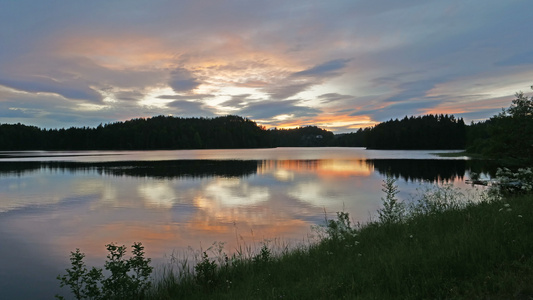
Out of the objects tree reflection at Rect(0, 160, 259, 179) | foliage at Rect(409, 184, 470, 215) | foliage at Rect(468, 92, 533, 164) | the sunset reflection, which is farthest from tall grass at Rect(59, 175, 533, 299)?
tree reflection at Rect(0, 160, 259, 179)

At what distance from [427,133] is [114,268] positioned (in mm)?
195519

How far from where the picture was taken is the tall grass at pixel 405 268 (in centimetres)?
560

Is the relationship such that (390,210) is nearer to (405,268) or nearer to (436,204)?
(436,204)

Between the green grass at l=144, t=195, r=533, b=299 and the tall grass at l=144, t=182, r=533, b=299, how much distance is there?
1 centimetres

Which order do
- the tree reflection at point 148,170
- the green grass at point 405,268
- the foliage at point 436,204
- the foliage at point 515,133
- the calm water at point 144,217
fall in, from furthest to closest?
the tree reflection at point 148,170
the foliage at point 515,133
the calm water at point 144,217
the foliage at point 436,204
the green grass at point 405,268

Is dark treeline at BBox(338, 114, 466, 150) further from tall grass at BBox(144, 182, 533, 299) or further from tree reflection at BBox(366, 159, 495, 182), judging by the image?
Answer: tall grass at BBox(144, 182, 533, 299)

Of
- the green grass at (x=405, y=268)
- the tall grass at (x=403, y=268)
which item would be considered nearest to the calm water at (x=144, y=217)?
the tall grass at (x=403, y=268)

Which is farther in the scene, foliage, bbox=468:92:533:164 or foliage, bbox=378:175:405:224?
foliage, bbox=468:92:533:164

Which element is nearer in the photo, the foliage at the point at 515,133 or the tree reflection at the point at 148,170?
the foliage at the point at 515,133

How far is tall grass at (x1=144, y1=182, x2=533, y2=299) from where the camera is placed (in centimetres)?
560

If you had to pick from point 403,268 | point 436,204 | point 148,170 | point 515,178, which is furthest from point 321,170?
point 403,268

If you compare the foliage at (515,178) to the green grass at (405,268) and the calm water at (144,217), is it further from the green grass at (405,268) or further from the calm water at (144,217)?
the calm water at (144,217)

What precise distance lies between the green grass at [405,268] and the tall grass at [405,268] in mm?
13

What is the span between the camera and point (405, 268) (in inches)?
252
